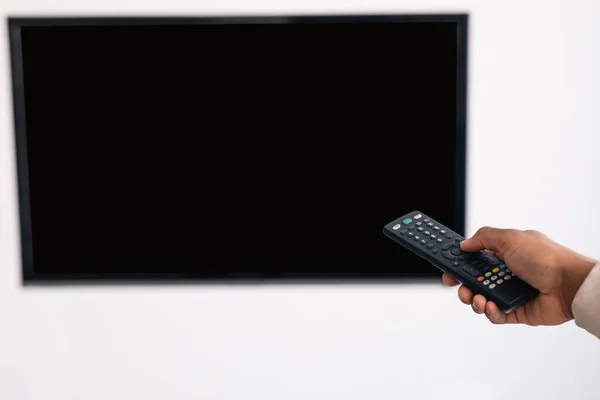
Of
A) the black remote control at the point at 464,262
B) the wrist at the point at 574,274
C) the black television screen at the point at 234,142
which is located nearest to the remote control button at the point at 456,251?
the black remote control at the point at 464,262

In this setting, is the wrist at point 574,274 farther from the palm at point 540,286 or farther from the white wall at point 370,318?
the white wall at point 370,318

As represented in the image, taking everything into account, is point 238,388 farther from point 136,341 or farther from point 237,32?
point 237,32

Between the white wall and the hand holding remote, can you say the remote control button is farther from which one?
the white wall

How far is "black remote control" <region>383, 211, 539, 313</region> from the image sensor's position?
108cm

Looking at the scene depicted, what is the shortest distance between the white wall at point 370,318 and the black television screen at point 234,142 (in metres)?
0.06

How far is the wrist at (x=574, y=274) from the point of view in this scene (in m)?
1.03

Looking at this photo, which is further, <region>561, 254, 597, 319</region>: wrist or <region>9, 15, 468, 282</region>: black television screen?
<region>9, 15, 468, 282</region>: black television screen

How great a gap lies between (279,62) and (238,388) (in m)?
0.98

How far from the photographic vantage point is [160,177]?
174 centimetres

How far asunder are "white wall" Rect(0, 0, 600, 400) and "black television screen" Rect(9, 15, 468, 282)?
0.06 meters

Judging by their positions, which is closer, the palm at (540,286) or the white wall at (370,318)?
the palm at (540,286)

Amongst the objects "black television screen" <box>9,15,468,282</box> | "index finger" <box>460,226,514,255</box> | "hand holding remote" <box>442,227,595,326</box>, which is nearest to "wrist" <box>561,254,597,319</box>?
"hand holding remote" <box>442,227,595,326</box>

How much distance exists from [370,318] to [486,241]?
2.25ft

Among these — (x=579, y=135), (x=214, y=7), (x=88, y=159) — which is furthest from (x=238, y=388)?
(x=579, y=135)
